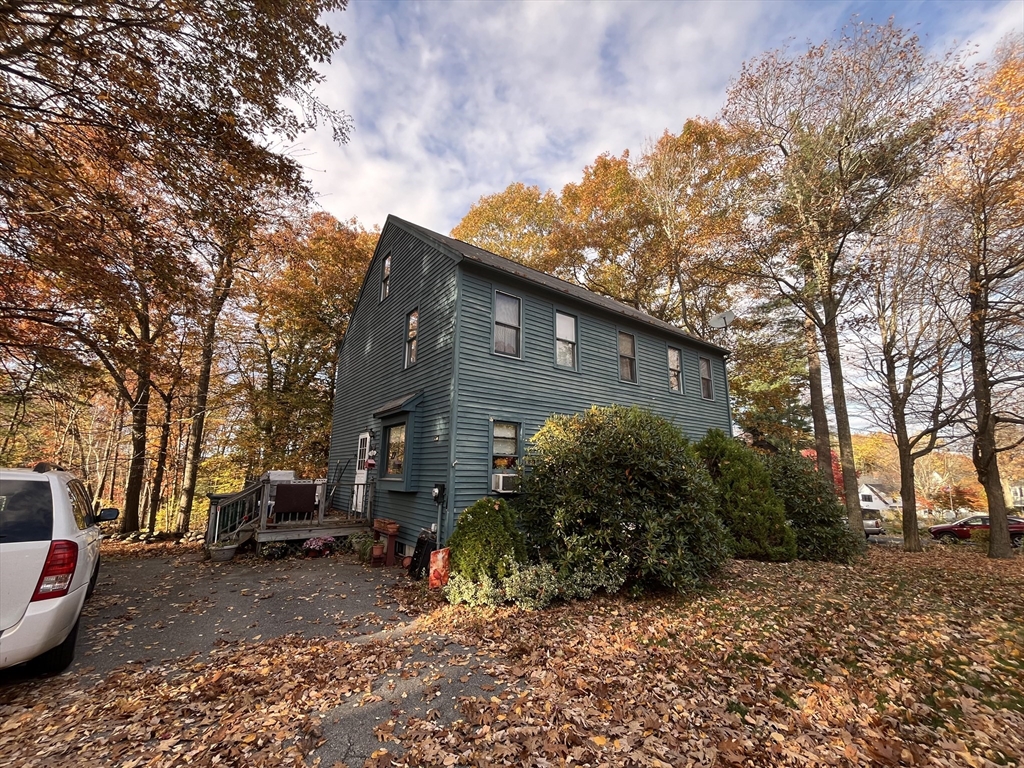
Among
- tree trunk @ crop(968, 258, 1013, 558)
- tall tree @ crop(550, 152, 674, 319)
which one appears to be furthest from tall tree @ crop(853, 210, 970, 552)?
tall tree @ crop(550, 152, 674, 319)

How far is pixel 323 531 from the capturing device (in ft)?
33.2

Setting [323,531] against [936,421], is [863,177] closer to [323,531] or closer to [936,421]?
[936,421]

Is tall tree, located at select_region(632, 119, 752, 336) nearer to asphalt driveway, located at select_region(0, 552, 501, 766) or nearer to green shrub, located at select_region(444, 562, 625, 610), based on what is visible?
green shrub, located at select_region(444, 562, 625, 610)

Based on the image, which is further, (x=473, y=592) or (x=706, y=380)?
(x=706, y=380)

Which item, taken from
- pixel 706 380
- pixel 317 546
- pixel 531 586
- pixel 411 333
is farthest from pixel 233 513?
pixel 706 380

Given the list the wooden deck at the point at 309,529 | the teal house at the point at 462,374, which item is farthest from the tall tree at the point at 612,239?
the wooden deck at the point at 309,529

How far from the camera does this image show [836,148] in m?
13.8

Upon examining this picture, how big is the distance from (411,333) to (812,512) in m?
10.8

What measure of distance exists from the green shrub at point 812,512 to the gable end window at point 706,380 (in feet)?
14.9

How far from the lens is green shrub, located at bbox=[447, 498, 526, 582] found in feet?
21.2

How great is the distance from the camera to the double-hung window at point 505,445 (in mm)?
9242

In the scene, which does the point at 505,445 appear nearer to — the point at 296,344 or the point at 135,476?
the point at 135,476

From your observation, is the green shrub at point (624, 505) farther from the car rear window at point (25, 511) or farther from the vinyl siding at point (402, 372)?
the car rear window at point (25, 511)

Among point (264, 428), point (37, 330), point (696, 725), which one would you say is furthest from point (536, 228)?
point (696, 725)
